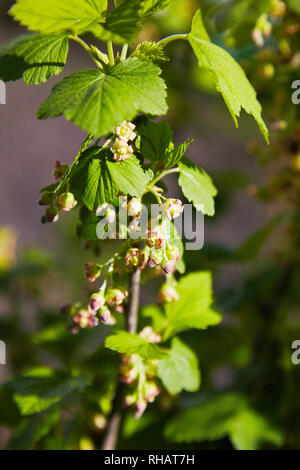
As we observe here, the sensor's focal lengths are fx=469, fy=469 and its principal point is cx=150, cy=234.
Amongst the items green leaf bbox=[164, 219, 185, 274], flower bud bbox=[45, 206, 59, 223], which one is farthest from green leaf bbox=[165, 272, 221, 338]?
flower bud bbox=[45, 206, 59, 223]

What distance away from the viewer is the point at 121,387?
→ 1.99ft

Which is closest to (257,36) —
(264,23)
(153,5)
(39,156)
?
(264,23)

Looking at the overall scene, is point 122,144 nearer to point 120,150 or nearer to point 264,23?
point 120,150

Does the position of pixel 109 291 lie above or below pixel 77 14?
below

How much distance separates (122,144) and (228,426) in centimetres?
53

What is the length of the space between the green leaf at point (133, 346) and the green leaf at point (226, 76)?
25cm

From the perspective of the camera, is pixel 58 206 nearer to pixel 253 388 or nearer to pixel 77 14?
pixel 77 14

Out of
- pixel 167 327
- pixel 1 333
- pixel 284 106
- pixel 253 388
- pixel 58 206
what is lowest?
pixel 253 388

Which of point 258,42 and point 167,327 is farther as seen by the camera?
point 258,42

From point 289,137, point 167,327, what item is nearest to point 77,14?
point 167,327

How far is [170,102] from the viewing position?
131 cm

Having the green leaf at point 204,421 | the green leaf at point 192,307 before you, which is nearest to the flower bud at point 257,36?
the green leaf at point 192,307

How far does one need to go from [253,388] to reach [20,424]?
443mm
